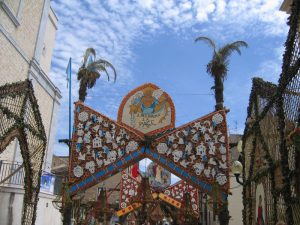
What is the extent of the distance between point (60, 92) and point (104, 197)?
319 inches

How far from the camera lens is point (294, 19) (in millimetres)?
6457

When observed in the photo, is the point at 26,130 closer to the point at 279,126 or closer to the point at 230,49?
the point at 279,126

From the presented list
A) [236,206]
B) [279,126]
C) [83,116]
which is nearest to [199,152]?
[83,116]

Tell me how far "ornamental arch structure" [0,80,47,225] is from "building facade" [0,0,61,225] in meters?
3.92

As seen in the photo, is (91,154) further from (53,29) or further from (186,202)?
(53,29)

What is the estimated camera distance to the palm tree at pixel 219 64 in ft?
56.1

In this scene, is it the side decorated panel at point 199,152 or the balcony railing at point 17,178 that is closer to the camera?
the side decorated panel at point 199,152

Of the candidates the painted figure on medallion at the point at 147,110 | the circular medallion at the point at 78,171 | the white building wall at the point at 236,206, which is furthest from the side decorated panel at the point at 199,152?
the white building wall at the point at 236,206

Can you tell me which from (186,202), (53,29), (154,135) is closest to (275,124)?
(154,135)

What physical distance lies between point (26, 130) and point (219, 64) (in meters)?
9.91

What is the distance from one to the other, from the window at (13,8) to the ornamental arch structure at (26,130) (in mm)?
7276

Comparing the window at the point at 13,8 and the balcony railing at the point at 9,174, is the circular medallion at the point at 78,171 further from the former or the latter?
the window at the point at 13,8

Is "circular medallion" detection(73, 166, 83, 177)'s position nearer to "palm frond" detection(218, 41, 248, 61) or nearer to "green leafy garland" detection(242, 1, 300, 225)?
"green leafy garland" detection(242, 1, 300, 225)

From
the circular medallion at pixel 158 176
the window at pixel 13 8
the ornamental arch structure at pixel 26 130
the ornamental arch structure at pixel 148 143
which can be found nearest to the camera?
the ornamental arch structure at pixel 26 130
